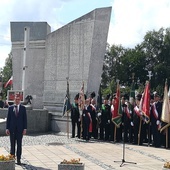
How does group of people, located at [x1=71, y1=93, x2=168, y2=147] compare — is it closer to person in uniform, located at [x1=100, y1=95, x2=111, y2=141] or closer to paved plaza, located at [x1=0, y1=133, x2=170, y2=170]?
person in uniform, located at [x1=100, y1=95, x2=111, y2=141]

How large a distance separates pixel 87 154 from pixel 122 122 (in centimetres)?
308

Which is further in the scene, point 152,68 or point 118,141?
point 152,68

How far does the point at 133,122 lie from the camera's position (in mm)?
13195

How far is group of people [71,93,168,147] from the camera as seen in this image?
12664 mm

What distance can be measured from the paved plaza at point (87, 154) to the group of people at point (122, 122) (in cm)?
48

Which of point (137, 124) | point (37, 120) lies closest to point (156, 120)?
point (137, 124)

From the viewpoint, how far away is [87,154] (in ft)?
35.5

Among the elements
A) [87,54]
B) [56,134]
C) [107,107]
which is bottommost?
[56,134]

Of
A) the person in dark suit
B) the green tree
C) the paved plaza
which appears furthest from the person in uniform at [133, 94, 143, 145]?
the green tree

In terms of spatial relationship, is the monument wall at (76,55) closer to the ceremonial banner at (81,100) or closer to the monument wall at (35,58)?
the ceremonial banner at (81,100)

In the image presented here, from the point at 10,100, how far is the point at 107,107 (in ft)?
18.9

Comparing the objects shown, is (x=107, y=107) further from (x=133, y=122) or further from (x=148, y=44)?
(x=148, y=44)

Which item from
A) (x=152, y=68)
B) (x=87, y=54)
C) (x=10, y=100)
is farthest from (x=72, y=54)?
(x=152, y=68)

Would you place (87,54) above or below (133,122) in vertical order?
above
